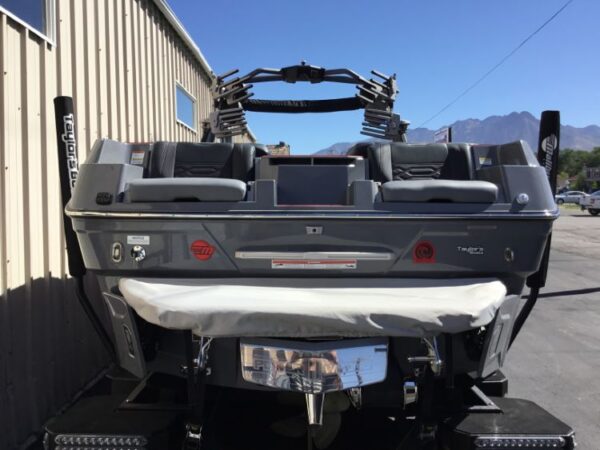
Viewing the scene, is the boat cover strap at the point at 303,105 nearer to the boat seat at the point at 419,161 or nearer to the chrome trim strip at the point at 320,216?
the boat seat at the point at 419,161

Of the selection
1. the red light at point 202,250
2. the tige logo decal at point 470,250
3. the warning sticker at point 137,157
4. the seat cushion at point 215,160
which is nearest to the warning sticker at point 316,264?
the red light at point 202,250

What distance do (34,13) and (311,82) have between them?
88.2 inches

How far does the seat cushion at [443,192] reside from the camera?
2.39 metres

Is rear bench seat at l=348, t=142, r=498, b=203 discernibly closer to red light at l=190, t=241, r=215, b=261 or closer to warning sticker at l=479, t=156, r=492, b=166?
warning sticker at l=479, t=156, r=492, b=166

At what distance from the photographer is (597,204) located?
103 feet

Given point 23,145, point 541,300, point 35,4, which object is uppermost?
point 35,4

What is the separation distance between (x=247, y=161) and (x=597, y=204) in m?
33.7

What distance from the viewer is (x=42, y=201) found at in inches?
141

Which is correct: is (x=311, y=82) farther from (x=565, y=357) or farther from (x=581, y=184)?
(x=581, y=184)

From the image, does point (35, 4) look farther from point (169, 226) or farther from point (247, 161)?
point (169, 226)

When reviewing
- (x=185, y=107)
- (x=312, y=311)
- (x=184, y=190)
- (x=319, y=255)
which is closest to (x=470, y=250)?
(x=319, y=255)

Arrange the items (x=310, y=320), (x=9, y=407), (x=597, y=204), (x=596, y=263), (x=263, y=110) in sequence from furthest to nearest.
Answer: (x=597, y=204) < (x=596, y=263) < (x=263, y=110) < (x=9, y=407) < (x=310, y=320)

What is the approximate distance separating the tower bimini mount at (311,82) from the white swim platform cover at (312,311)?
2816mm

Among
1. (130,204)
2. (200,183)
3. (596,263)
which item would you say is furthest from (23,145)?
(596,263)
